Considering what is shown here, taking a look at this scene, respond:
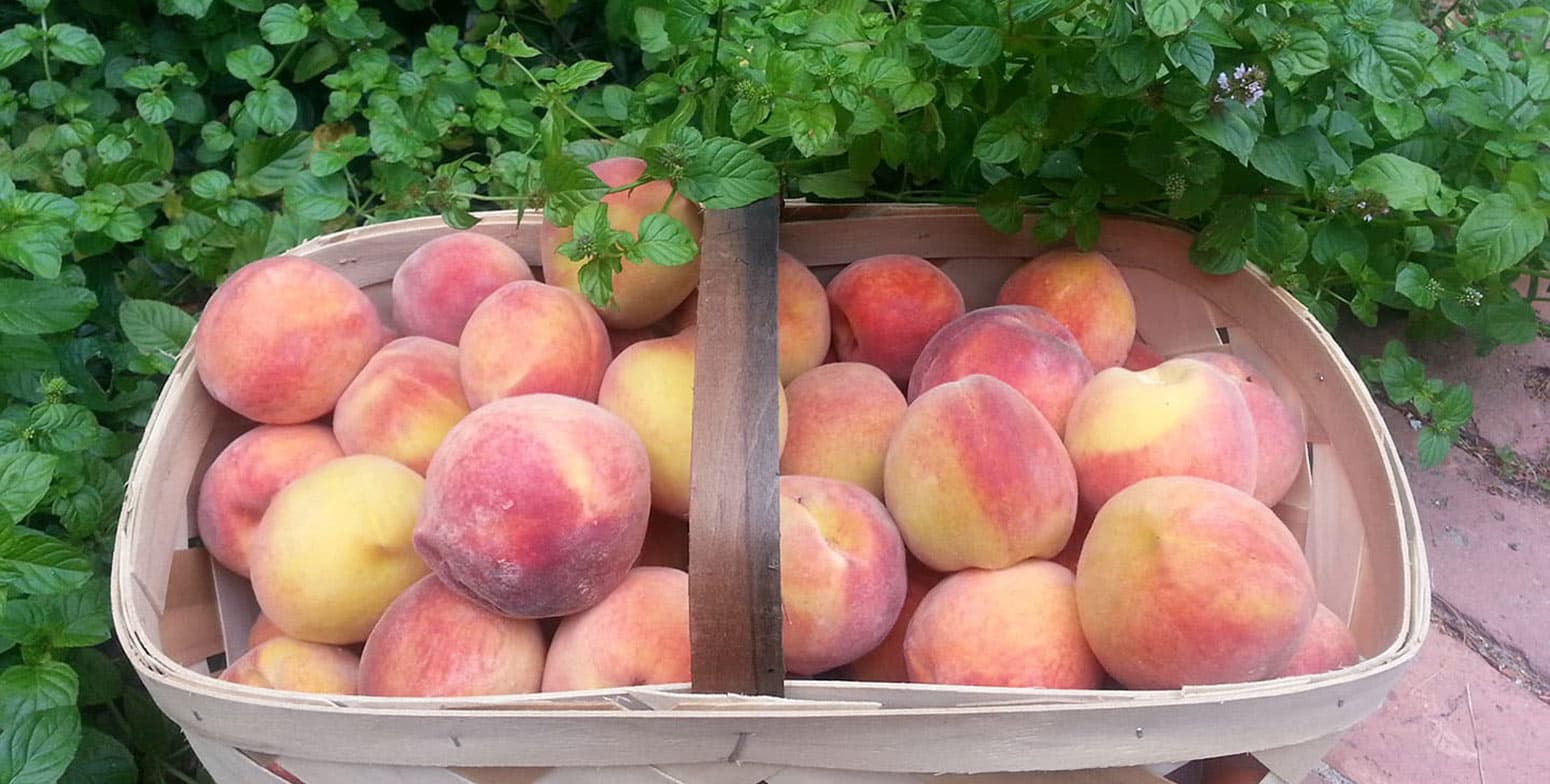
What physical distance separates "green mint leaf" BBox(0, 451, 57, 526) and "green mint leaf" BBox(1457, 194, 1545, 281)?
55.1 inches

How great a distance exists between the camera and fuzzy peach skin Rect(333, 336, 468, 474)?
93 centimetres

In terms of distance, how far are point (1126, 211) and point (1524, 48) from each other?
0.62m

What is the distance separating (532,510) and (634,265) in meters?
0.29

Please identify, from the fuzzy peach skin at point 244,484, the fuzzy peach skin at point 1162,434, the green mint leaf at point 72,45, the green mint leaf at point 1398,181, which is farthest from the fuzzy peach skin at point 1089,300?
the green mint leaf at point 72,45

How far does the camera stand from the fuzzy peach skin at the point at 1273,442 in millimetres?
946

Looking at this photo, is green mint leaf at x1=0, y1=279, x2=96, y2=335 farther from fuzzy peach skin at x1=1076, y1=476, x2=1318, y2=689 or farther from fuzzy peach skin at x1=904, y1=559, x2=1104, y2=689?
fuzzy peach skin at x1=1076, y1=476, x2=1318, y2=689

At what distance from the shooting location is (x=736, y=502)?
0.66 metres

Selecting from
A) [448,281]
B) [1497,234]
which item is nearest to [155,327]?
[448,281]

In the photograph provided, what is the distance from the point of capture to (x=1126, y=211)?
112 centimetres

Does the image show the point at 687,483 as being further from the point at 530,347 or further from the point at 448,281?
the point at 448,281

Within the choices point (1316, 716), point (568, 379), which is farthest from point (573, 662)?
point (1316, 716)

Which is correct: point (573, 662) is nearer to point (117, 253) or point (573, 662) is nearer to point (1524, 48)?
point (117, 253)

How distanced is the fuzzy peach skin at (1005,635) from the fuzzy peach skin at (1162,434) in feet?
0.34

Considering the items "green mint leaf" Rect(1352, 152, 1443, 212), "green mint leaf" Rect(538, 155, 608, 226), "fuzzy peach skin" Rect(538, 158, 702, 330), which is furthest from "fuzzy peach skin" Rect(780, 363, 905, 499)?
"green mint leaf" Rect(1352, 152, 1443, 212)
